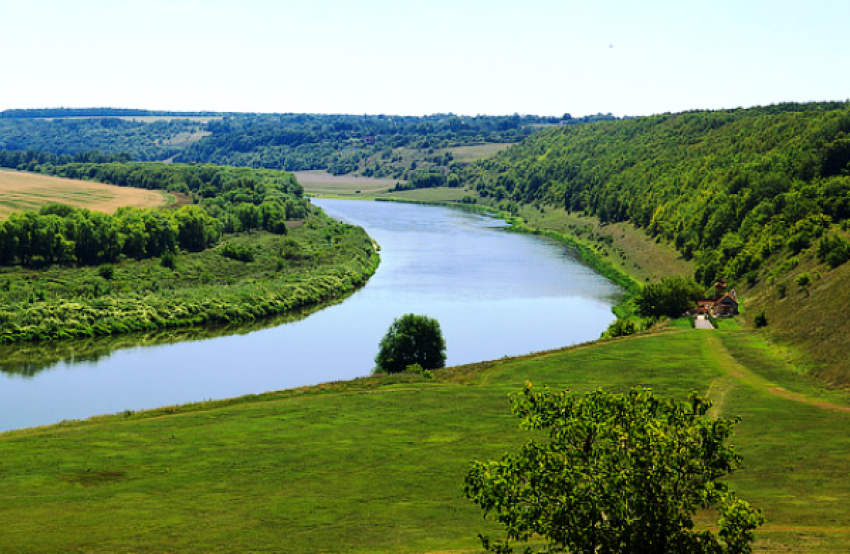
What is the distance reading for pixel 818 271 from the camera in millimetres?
66812

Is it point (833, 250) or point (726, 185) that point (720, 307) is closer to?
point (833, 250)

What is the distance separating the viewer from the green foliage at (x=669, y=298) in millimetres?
70688

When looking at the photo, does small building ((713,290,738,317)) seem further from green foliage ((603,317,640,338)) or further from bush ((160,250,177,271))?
bush ((160,250,177,271))

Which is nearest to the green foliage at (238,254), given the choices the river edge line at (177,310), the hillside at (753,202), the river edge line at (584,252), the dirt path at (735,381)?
the river edge line at (177,310)

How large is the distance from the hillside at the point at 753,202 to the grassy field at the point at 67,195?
71424 mm

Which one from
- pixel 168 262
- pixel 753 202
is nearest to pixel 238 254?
pixel 168 262

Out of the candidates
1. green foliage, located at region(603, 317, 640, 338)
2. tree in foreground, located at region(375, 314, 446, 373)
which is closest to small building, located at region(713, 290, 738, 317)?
green foliage, located at region(603, 317, 640, 338)

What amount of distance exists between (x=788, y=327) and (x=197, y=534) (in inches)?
1776

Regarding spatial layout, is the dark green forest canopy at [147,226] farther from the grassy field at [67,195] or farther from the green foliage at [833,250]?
the green foliage at [833,250]

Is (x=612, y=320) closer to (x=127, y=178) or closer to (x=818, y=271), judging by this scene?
(x=818, y=271)

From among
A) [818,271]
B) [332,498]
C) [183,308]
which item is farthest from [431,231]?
[332,498]

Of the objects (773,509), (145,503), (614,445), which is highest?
(614,445)

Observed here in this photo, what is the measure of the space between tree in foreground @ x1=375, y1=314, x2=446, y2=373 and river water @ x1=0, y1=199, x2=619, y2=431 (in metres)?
3.38

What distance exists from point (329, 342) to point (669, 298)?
2723cm
